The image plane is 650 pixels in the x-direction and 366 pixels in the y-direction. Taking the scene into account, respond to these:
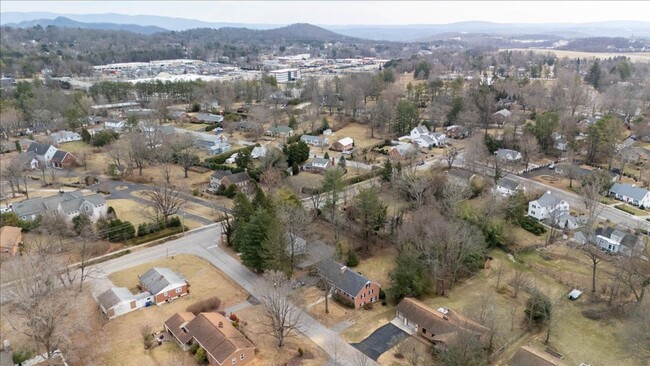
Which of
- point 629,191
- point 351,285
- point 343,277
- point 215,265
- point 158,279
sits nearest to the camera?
point 351,285

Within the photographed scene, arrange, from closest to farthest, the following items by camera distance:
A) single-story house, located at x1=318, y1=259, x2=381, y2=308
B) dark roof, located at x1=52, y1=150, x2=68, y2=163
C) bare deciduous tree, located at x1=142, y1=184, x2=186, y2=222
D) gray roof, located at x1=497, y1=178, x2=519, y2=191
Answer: single-story house, located at x1=318, y1=259, x2=381, y2=308, bare deciduous tree, located at x1=142, y1=184, x2=186, y2=222, gray roof, located at x1=497, y1=178, x2=519, y2=191, dark roof, located at x1=52, y1=150, x2=68, y2=163

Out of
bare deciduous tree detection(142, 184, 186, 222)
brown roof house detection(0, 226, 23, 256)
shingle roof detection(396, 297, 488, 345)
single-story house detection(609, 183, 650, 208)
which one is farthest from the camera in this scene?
single-story house detection(609, 183, 650, 208)

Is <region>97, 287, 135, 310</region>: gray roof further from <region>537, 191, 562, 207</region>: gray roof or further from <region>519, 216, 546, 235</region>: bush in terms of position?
<region>537, 191, 562, 207</region>: gray roof

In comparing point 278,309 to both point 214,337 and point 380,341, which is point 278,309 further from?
point 380,341

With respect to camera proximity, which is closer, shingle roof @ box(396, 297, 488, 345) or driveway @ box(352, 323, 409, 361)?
shingle roof @ box(396, 297, 488, 345)

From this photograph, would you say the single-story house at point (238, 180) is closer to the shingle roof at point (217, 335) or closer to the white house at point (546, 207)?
the shingle roof at point (217, 335)

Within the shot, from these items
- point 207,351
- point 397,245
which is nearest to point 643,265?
point 397,245

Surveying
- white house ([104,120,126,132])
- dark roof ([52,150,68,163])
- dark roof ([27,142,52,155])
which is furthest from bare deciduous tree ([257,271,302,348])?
white house ([104,120,126,132])

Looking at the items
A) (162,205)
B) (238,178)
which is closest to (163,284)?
(162,205)
